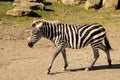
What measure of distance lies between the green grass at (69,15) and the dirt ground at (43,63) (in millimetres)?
3702

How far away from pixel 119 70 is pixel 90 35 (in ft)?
5.18

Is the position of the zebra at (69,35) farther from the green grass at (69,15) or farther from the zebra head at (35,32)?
the green grass at (69,15)

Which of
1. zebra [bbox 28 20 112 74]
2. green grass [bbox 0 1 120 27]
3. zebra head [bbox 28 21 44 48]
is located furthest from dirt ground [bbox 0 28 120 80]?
green grass [bbox 0 1 120 27]

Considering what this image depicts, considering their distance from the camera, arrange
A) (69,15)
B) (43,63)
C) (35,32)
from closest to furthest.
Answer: (35,32) → (43,63) → (69,15)

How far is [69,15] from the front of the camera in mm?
24578

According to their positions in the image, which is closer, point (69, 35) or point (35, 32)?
point (35, 32)

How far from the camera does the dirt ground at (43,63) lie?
12656 mm

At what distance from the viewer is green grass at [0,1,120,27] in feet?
74.1

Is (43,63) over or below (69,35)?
below

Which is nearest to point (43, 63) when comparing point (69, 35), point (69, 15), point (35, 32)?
point (69, 35)

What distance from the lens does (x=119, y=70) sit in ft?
44.0

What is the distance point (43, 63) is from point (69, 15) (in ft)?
34.6

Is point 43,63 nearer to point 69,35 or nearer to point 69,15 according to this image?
point 69,35

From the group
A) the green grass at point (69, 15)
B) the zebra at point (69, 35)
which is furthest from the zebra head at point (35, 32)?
the green grass at point (69, 15)
